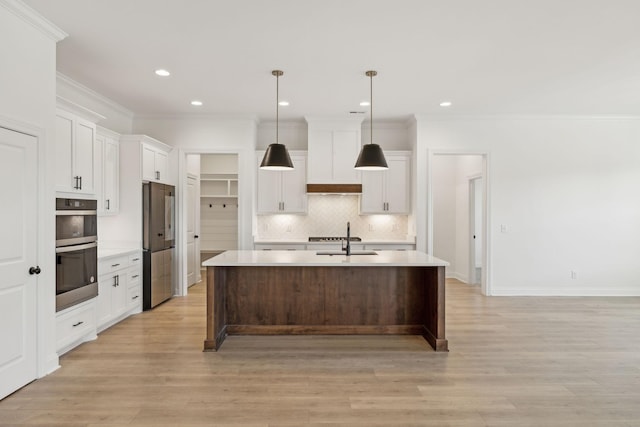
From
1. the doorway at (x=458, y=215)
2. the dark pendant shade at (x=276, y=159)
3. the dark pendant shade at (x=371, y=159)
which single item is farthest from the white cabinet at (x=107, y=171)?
the doorway at (x=458, y=215)

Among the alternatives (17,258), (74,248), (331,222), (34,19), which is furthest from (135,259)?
(331,222)

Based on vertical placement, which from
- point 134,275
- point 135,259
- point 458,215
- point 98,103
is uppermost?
point 98,103

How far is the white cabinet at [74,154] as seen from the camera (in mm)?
3668

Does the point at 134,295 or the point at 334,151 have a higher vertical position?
the point at 334,151

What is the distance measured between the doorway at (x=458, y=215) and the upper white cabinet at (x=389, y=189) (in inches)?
44.8

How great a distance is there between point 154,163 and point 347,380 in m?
4.09

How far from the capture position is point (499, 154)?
20.2 ft

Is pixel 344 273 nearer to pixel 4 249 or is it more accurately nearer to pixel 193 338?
pixel 193 338

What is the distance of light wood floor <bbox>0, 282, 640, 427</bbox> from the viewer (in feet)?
8.30

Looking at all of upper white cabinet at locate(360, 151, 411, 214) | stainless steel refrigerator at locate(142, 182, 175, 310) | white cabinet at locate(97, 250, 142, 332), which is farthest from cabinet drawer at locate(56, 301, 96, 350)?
upper white cabinet at locate(360, 151, 411, 214)

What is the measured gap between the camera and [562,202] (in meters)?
6.14

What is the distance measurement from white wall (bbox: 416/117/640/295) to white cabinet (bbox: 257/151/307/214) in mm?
1967

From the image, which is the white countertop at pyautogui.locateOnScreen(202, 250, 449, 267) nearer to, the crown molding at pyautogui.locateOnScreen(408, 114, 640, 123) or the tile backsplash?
the tile backsplash

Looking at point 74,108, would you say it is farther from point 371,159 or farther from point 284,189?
point 284,189
